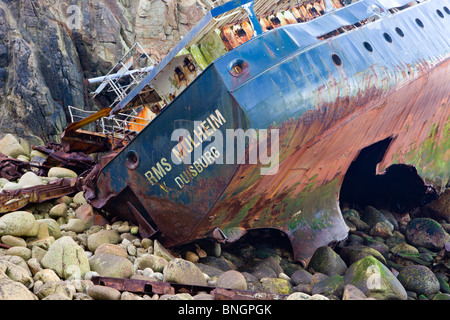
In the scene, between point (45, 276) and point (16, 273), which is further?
point (45, 276)

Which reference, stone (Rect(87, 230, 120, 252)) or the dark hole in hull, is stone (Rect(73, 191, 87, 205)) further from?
the dark hole in hull

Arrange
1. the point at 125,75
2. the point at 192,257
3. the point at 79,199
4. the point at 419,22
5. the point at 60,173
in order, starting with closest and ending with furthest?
1. the point at 192,257
2. the point at 79,199
3. the point at 419,22
4. the point at 60,173
5. the point at 125,75

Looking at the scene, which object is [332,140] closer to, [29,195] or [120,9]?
[29,195]

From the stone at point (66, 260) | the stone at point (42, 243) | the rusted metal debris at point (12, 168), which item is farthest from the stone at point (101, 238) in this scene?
the rusted metal debris at point (12, 168)

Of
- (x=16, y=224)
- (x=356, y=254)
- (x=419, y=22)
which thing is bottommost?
(x=356, y=254)

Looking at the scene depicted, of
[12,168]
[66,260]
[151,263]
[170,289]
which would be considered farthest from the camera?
[12,168]

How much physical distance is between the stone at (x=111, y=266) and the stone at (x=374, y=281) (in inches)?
98.9

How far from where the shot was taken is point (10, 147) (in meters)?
10.2

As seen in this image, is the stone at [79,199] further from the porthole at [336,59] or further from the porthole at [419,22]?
the porthole at [419,22]

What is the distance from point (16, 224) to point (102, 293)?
78.8 inches

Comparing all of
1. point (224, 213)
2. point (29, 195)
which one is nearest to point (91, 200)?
point (29, 195)

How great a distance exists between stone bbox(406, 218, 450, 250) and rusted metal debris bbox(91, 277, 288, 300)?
4456 mm

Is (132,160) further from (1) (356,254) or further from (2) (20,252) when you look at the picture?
(1) (356,254)

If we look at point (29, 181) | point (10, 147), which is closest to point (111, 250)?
point (29, 181)
